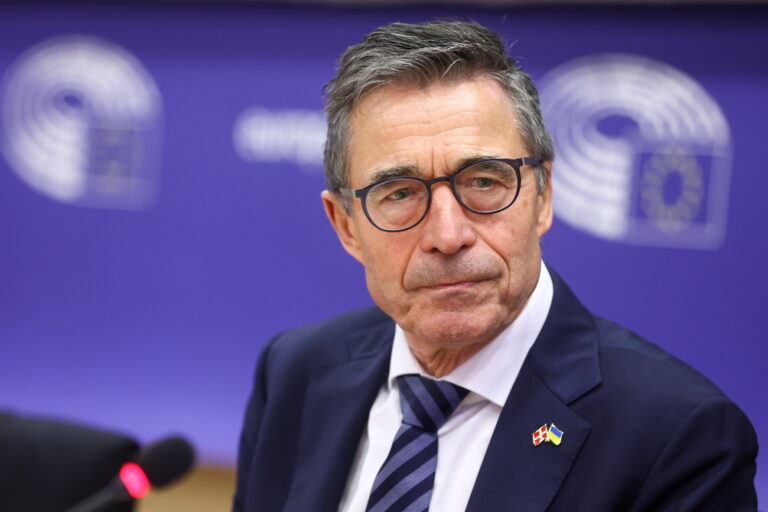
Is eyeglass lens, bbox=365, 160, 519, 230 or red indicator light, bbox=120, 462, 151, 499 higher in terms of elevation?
eyeglass lens, bbox=365, 160, 519, 230

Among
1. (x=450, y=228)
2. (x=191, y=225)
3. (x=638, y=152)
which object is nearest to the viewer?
(x=450, y=228)

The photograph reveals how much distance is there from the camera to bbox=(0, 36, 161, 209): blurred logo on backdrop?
3912 millimetres

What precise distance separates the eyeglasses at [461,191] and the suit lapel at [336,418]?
0.39 metres

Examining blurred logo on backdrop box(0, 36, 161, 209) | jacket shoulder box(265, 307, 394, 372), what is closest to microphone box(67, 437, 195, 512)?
jacket shoulder box(265, 307, 394, 372)

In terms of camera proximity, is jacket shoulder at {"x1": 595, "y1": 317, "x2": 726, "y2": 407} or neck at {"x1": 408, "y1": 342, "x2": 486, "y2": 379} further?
neck at {"x1": 408, "y1": 342, "x2": 486, "y2": 379}

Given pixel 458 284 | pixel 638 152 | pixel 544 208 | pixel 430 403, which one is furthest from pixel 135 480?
pixel 638 152

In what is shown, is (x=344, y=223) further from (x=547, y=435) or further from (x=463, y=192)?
(x=547, y=435)

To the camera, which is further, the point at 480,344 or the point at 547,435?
the point at 480,344

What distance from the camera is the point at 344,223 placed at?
1.98 m

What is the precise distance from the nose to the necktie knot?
11.5 inches

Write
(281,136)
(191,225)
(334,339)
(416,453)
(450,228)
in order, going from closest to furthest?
(450,228) < (416,453) < (334,339) < (281,136) < (191,225)

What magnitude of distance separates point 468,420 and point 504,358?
133mm

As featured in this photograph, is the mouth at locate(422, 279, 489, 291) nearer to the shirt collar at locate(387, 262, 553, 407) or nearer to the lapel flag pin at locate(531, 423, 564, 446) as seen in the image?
the shirt collar at locate(387, 262, 553, 407)

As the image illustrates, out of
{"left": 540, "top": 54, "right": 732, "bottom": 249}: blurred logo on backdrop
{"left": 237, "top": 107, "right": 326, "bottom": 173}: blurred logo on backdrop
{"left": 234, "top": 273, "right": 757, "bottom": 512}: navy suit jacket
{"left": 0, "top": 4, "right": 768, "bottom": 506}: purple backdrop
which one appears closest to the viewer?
{"left": 234, "top": 273, "right": 757, "bottom": 512}: navy suit jacket
